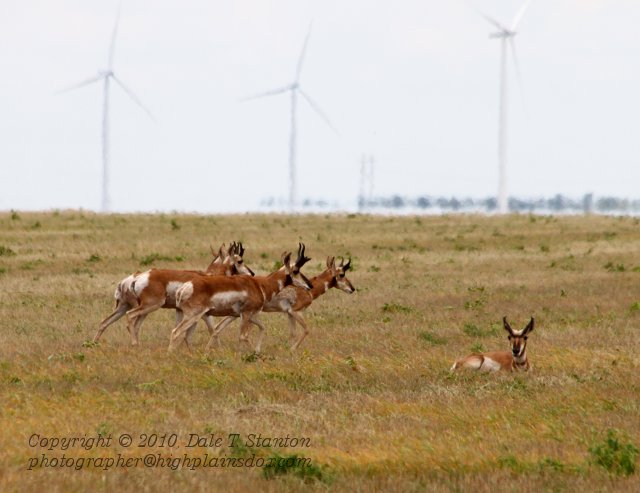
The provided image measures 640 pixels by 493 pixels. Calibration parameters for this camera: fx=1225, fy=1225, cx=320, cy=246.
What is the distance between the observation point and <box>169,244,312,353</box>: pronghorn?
67.7 feet

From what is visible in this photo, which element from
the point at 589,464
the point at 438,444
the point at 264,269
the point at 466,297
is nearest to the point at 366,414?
the point at 438,444

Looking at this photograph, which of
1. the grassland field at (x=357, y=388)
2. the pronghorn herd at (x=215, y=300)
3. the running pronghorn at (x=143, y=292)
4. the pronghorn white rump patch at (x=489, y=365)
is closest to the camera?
the grassland field at (x=357, y=388)

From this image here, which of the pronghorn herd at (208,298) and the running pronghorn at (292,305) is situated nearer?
the pronghorn herd at (208,298)

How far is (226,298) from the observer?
21047mm

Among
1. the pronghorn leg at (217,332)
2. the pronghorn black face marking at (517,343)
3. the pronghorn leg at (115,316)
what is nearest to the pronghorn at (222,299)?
the pronghorn leg at (217,332)

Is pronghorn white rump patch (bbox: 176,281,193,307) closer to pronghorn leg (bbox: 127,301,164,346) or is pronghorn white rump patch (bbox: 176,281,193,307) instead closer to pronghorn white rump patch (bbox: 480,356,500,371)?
pronghorn leg (bbox: 127,301,164,346)

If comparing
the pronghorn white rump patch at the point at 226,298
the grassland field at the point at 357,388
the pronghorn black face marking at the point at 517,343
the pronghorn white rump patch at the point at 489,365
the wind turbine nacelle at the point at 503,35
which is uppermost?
Answer: the wind turbine nacelle at the point at 503,35

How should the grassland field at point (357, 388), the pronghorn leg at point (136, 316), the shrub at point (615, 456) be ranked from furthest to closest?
the pronghorn leg at point (136, 316) < the shrub at point (615, 456) < the grassland field at point (357, 388)

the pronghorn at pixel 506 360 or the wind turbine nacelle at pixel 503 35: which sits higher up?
the wind turbine nacelle at pixel 503 35

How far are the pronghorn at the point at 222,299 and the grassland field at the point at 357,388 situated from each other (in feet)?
1.55

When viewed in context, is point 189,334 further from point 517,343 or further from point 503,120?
point 503,120

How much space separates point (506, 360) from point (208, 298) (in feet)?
17.2

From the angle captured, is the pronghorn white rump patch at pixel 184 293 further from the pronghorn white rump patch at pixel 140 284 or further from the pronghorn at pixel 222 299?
the pronghorn white rump patch at pixel 140 284

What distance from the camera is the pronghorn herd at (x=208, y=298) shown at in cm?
2070
